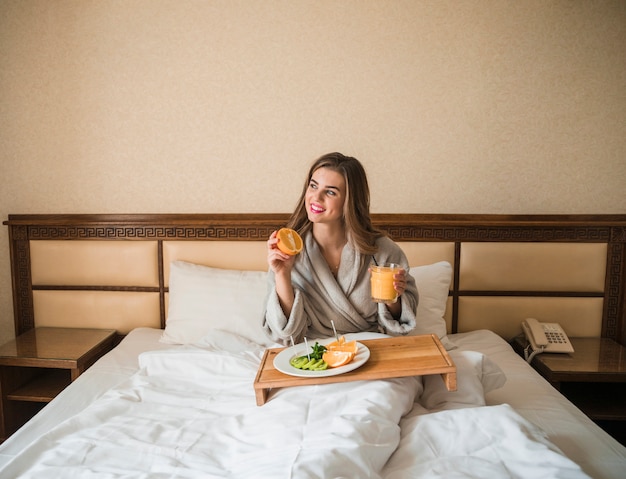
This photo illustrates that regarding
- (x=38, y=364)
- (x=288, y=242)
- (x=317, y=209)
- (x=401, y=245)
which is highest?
(x=317, y=209)

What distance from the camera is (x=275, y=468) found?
1086 millimetres

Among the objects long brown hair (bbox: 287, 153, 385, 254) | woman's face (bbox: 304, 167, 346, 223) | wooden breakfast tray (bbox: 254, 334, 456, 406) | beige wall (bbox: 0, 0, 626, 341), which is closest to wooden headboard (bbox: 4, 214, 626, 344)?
beige wall (bbox: 0, 0, 626, 341)

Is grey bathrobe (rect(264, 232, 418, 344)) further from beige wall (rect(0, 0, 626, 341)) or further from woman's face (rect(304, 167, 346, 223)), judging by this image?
beige wall (rect(0, 0, 626, 341))

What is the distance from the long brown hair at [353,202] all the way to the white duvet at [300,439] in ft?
1.93

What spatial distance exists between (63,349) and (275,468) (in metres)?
1.57

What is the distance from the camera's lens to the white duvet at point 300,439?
3.65 feet

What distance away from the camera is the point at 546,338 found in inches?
84.9

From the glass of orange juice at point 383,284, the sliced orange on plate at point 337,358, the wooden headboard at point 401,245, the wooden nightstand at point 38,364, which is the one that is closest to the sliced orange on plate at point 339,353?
the sliced orange on plate at point 337,358

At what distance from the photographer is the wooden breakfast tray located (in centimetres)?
139

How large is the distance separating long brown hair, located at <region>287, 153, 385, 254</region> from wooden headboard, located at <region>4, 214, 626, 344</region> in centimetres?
55

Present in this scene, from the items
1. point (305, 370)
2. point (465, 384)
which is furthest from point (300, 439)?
point (465, 384)

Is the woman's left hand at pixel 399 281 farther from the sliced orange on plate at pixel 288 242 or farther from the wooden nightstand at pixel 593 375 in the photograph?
the wooden nightstand at pixel 593 375

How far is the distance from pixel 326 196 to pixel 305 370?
2.23 feet

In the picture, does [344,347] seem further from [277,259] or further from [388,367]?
[277,259]
